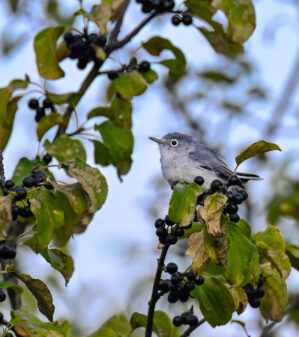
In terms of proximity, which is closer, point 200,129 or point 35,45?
point 35,45

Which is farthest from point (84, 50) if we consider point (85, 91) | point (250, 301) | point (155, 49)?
point (250, 301)

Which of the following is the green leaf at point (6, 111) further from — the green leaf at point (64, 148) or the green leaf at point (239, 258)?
the green leaf at point (239, 258)

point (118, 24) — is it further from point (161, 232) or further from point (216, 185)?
point (161, 232)

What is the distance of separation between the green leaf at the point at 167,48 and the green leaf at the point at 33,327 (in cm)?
152

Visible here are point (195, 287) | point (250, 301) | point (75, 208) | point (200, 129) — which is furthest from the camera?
point (200, 129)

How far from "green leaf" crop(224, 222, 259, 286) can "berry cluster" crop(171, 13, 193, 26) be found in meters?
1.20

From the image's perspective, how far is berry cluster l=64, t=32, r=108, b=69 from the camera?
9.99 ft

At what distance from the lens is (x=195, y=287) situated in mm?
3031

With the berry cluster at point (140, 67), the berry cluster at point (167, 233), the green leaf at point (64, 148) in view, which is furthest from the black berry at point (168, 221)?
the berry cluster at point (140, 67)

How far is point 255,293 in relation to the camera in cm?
321

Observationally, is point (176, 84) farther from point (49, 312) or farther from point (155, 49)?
point (49, 312)

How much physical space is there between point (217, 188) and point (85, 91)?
0.82m

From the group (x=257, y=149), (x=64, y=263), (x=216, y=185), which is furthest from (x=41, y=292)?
(x=257, y=149)

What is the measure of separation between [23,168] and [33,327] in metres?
0.90
